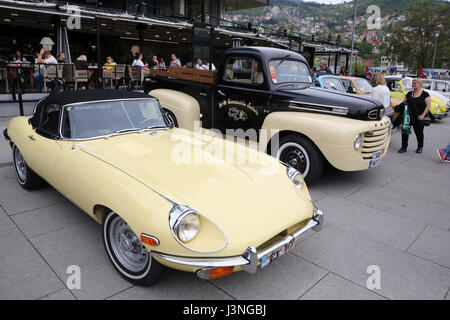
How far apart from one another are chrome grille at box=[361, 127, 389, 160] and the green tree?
142 ft

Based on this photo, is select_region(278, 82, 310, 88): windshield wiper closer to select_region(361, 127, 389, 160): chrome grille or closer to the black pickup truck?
the black pickup truck

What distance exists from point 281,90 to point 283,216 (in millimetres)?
3167

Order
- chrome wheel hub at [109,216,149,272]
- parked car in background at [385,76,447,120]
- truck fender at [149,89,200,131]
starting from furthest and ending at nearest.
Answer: parked car in background at [385,76,447,120], truck fender at [149,89,200,131], chrome wheel hub at [109,216,149,272]

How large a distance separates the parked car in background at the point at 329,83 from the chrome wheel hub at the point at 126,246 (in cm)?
758

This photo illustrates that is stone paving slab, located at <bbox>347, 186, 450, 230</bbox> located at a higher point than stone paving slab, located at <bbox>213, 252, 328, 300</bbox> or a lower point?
higher

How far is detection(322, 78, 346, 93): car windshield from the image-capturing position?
9.23m

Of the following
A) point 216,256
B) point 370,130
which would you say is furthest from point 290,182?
point 370,130

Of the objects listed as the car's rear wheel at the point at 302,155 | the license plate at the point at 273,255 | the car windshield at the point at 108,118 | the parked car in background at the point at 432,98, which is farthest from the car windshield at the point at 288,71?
the parked car in background at the point at 432,98

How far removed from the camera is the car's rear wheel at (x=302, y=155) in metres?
5.04

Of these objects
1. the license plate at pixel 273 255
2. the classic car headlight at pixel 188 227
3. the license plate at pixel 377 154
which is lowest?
the license plate at pixel 273 255

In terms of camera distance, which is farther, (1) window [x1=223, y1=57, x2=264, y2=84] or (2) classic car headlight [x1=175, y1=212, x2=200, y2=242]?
(1) window [x1=223, y1=57, x2=264, y2=84]

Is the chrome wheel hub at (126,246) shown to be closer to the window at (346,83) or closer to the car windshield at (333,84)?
the car windshield at (333,84)

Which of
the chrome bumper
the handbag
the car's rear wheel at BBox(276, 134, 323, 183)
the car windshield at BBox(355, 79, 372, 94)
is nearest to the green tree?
the car windshield at BBox(355, 79, 372, 94)

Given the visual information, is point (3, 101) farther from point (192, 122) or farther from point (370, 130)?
point (370, 130)
